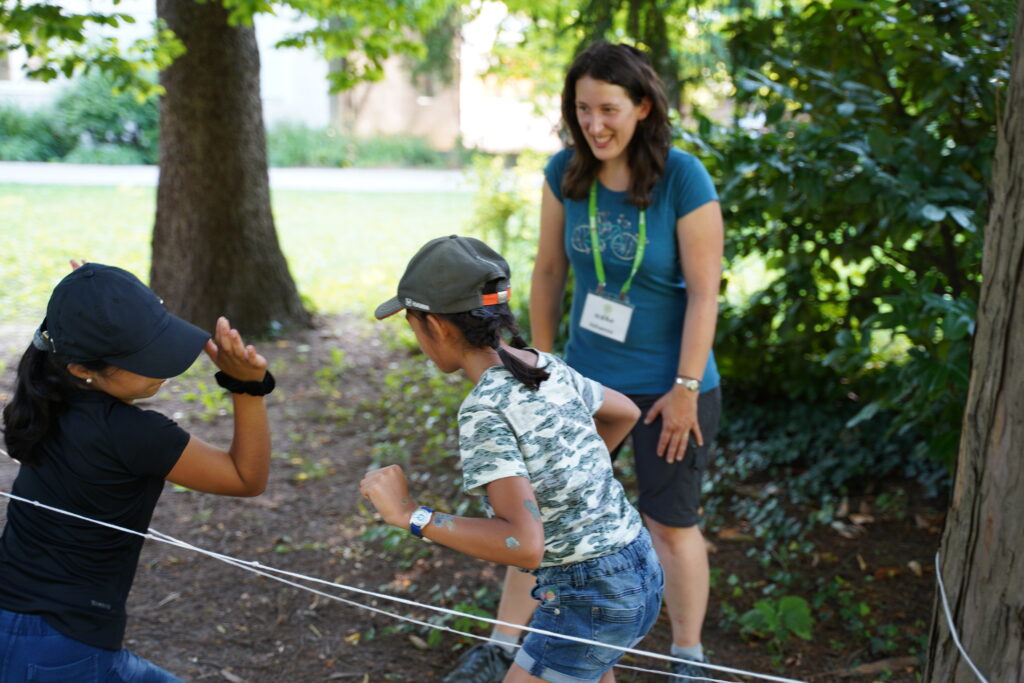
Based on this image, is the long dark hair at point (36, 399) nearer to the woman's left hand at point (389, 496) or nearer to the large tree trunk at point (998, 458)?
the woman's left hand at point (389, 496)

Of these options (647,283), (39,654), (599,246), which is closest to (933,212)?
(647,283)

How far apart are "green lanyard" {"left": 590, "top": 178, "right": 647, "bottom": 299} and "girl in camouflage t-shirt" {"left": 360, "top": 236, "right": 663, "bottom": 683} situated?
2.35 feet

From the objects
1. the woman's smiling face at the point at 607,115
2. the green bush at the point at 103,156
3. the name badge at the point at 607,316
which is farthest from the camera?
the green bush at the point at 103,156

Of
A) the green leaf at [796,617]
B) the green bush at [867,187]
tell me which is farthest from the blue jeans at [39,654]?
the green bush at [867,187]

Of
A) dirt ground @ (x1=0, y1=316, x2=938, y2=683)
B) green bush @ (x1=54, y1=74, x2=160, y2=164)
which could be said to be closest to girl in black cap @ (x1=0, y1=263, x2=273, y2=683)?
dirt ground @ (x1=0, y1=316, x2=938, y2=683)

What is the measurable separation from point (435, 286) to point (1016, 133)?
1169 millimetres

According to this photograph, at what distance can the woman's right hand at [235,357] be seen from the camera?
2199 millimetres

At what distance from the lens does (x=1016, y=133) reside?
1.81m

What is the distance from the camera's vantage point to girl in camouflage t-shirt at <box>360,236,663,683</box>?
2.03m

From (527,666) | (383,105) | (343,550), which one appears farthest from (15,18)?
(383,105)

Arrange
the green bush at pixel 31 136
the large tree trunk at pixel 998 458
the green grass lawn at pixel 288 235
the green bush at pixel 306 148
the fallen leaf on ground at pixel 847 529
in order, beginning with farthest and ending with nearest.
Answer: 1. the green bush at pixel 306 148
2. the green bush at pixel 31 136
3. the green grass lawn at pixel 288 235
4. the fallen leaf on ground at pixel 847 529
5. the large tree trunk at pixel 998 458

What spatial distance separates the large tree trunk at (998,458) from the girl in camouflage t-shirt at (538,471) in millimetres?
679

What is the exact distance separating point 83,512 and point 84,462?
111 millimetres

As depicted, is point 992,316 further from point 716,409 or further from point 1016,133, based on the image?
point 716,409
